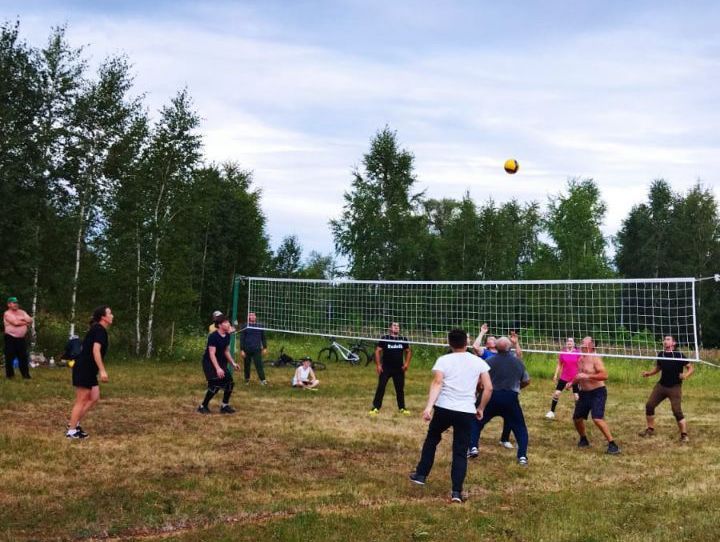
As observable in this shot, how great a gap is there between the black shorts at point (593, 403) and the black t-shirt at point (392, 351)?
139 inches

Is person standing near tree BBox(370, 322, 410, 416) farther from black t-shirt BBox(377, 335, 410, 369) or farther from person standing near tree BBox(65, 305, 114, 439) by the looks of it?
person standing near tree BBox(65, 305, 114, 439)

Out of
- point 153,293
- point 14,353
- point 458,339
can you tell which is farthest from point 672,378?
point 153,293

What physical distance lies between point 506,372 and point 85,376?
5664 millimetres

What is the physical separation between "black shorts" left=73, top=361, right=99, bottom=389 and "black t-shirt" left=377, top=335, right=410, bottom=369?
17.0 ft

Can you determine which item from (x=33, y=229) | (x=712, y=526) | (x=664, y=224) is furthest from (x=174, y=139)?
(x=664, y=224)

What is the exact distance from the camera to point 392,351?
1323cm

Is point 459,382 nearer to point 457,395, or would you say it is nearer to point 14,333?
point 457,395

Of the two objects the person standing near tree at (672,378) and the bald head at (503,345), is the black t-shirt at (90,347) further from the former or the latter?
the person standing near tree at (672,378)

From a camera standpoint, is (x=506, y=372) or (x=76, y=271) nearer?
(x=506, y=372)

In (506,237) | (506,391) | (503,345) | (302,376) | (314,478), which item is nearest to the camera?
(314,478)

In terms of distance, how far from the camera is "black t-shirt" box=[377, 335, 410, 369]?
13141 millimetres

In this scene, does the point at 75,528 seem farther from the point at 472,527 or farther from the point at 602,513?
the point at 602,513

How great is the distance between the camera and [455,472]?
23.7 feet

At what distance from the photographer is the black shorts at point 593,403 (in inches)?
408
